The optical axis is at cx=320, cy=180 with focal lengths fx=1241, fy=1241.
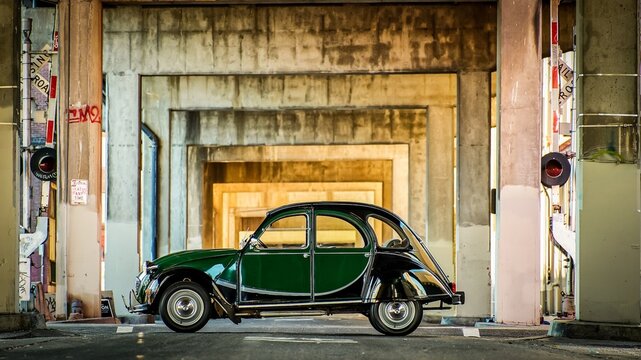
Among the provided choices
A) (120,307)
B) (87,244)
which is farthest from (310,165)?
(87,244)

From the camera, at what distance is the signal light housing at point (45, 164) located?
2403 centimetres

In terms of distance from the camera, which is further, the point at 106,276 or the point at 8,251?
the point at 106,276

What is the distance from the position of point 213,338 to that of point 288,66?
631 inches

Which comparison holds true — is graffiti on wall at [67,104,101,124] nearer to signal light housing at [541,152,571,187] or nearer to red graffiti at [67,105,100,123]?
red graffiti at [67,105,100,123]

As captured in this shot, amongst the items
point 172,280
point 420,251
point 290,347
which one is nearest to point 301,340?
point 290,347

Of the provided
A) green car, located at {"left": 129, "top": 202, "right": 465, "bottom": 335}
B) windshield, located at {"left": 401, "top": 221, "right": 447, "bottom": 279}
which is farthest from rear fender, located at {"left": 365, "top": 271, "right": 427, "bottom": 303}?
windshield, located at {"left": 401, "top": 221, "right": 447, "bottom": 279}

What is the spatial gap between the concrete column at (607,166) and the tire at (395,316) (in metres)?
2.30

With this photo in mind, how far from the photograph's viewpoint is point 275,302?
16.6 metres

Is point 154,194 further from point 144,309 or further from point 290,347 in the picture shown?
point 290,347

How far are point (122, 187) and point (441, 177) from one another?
1075cm

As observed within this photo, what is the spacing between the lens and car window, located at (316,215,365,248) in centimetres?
1662

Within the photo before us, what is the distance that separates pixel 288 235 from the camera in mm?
16797

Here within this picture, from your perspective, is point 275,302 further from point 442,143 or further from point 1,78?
point 442,143

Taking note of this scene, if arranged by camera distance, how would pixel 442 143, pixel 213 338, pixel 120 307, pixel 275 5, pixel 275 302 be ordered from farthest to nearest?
pixel 442 143 → pixel 120 307 → pixel 275 5 → pixel 275 302 → pixel 213 338
